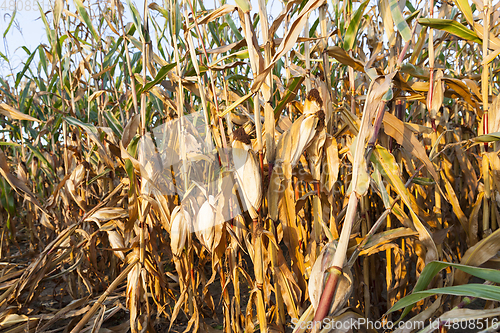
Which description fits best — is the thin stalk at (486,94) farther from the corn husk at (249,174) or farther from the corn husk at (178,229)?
the corn husk at (178,229)

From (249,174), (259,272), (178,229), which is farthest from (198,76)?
(259,272)

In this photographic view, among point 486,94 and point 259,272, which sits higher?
point 486,94

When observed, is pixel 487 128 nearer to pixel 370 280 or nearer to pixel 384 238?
pixel 384 238

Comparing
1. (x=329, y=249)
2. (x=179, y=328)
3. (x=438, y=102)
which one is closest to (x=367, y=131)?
(x=329, y=249)

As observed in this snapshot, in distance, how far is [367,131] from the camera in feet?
1.77

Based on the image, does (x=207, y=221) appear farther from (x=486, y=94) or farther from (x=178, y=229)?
(x=486, y=94)

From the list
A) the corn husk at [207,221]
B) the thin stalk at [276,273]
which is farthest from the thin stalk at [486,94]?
the corn husk at [207,221]

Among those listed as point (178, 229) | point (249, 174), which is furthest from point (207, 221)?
point (249, 174)

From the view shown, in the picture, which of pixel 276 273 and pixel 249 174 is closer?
pixel 249 174

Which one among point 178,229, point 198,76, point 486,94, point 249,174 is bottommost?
point 178,229

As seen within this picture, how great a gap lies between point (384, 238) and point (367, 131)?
261 mm

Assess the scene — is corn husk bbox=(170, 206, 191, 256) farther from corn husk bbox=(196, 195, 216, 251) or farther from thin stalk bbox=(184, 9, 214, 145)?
thin stalk bbox=(184, 9, 214, 145)

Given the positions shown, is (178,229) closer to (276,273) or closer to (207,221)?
(207,221)

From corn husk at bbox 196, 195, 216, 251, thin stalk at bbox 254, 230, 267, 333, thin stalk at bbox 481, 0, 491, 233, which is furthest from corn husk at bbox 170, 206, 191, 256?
thin stalk at bbox 481, 0, 491, 233
